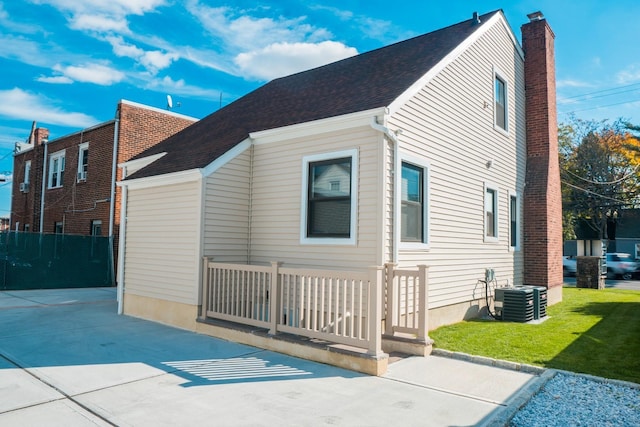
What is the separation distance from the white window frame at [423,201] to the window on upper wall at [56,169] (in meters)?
16.8

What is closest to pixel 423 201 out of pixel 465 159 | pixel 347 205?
pixel 347 205

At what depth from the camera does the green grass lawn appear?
5.69 metres

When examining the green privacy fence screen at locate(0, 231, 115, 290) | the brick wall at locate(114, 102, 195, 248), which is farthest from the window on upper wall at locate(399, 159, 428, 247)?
the green privacy fence screen at locate(0, 231, 115, 290)

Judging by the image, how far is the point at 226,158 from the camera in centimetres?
816

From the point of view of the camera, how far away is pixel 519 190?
39.2 feet

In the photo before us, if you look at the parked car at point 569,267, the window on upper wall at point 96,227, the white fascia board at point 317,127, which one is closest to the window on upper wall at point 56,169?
the window on upper wall at point 96,227

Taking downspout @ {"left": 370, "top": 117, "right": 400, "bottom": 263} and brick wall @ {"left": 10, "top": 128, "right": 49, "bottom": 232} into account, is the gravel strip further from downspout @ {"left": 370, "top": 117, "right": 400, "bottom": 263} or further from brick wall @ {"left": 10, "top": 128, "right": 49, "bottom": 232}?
brick wall @ {"left": 10, "top": 128, "right": 49, "bottom": 232}

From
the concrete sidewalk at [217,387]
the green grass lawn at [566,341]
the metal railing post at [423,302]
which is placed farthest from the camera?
the metal railing post at [423,302]

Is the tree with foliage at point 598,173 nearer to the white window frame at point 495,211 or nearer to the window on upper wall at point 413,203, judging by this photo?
the white window frame at point 495,211

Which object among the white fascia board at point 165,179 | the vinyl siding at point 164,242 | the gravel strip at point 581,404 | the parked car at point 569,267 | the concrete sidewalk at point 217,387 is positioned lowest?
the concrete sidewalk at point 217,387

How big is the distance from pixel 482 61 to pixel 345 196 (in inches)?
219

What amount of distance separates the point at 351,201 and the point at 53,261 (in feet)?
39.6

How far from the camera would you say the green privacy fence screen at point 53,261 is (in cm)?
1386

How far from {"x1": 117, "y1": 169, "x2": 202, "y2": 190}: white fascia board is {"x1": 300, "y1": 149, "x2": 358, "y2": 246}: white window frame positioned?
1.90m
